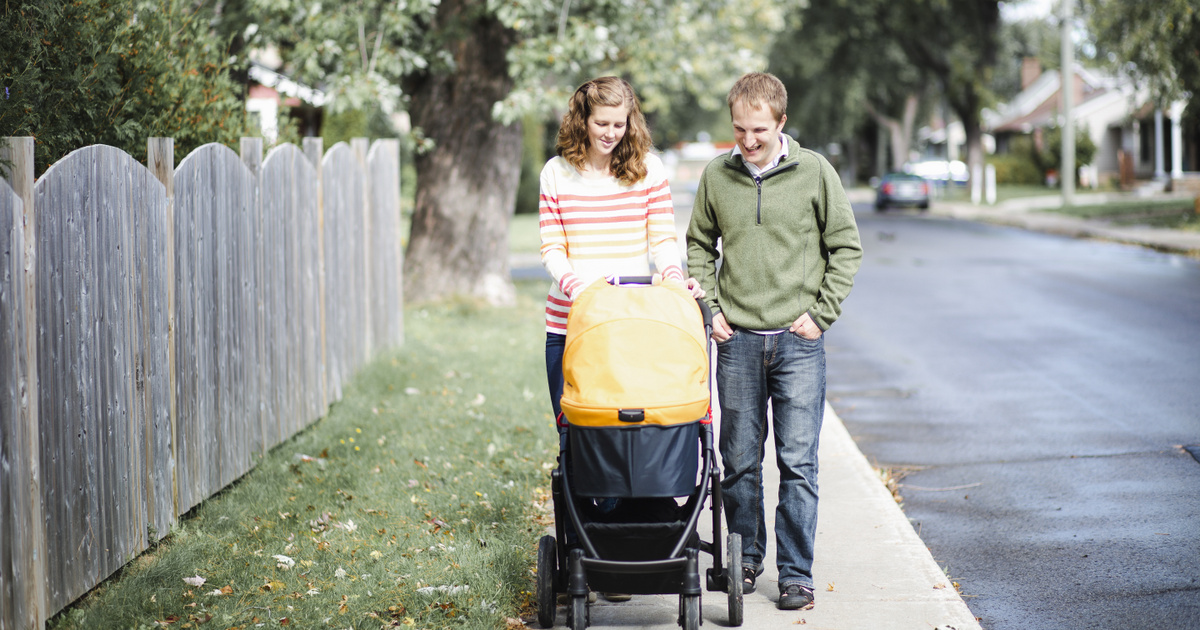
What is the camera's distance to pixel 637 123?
442 cm

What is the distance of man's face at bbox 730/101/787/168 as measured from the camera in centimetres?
420

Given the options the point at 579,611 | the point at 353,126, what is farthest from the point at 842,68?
the point at 579,611

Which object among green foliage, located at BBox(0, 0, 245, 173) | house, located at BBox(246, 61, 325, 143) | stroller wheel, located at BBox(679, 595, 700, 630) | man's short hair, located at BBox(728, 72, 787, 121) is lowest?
stroller wheel, located at BBox(679, 595, 700, 630)

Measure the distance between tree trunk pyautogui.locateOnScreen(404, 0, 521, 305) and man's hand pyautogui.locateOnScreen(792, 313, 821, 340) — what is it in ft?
29.9

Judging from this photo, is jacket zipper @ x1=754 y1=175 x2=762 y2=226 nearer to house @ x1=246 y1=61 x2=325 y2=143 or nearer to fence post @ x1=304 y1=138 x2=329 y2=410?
fence post @ x1=304 y1=138 x2=329 y2=410

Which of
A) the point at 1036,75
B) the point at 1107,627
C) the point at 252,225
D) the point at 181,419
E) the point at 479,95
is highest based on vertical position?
the point at 1036,75

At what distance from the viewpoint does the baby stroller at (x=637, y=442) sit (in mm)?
3879

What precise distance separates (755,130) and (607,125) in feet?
1.72

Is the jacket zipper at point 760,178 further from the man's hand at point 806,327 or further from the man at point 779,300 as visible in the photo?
the man's hand at point 806,327

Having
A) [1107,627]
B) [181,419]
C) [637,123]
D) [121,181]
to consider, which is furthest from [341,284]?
[1107,627]

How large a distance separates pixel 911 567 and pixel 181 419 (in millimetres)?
3282

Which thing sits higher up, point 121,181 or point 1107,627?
point 121,181

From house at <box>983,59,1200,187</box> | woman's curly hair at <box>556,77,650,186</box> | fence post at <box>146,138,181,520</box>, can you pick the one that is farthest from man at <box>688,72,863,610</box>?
house at <box>983,59,1200,187</box>

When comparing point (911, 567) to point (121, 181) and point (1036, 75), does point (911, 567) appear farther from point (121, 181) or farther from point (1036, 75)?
point (1036, 75)
